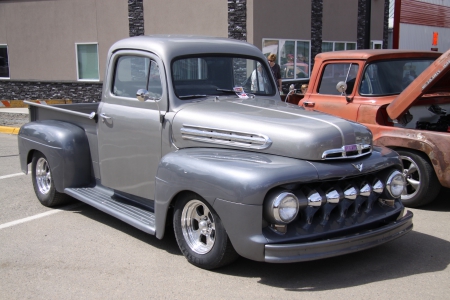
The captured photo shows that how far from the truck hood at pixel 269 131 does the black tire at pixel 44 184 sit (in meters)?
2.20

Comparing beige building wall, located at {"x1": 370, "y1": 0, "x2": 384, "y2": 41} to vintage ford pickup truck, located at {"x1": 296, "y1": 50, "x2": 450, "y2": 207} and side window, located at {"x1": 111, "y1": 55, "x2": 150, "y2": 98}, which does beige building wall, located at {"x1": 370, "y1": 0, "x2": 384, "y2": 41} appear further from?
side window, located at {"x1": 111, "y1": 55, "x2": 150, "y2": 98}

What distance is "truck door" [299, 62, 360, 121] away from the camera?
699cm

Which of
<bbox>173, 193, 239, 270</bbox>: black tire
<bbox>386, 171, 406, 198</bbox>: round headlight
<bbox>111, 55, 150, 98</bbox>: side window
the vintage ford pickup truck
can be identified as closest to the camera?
<bbox>173, 193, 239, 270</bbox>: black tire

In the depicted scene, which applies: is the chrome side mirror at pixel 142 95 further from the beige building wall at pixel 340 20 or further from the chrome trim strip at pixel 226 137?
the beige building wall at pixel 340 20

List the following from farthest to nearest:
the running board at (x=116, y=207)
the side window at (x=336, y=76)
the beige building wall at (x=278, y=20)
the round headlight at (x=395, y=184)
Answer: the beige building wall at (x=278, y=20) → the side window at (x=336, y=76) → the running board at (x=116, y=207) → the round headlight at (x=395, y=184)

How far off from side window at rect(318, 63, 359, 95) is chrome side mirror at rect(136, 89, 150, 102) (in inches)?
126

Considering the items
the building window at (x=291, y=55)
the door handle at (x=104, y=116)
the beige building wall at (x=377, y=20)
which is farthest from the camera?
the beige building wall at (x=377, y=20)

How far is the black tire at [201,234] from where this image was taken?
13.4ft

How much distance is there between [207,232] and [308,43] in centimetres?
1455

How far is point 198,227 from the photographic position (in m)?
4.41

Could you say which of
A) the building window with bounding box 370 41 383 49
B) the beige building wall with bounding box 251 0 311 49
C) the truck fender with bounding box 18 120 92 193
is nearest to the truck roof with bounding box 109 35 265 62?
the truck fender with bounding box 18 120 92 193

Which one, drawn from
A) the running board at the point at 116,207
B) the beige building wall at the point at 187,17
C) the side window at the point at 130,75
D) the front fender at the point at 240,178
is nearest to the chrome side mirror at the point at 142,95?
the side window at the point at 130,75

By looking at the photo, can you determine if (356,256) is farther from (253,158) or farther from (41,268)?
(41,268)

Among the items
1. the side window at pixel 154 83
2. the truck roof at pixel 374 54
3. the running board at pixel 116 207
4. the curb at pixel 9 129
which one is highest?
the truck roof at pixel 374 54
